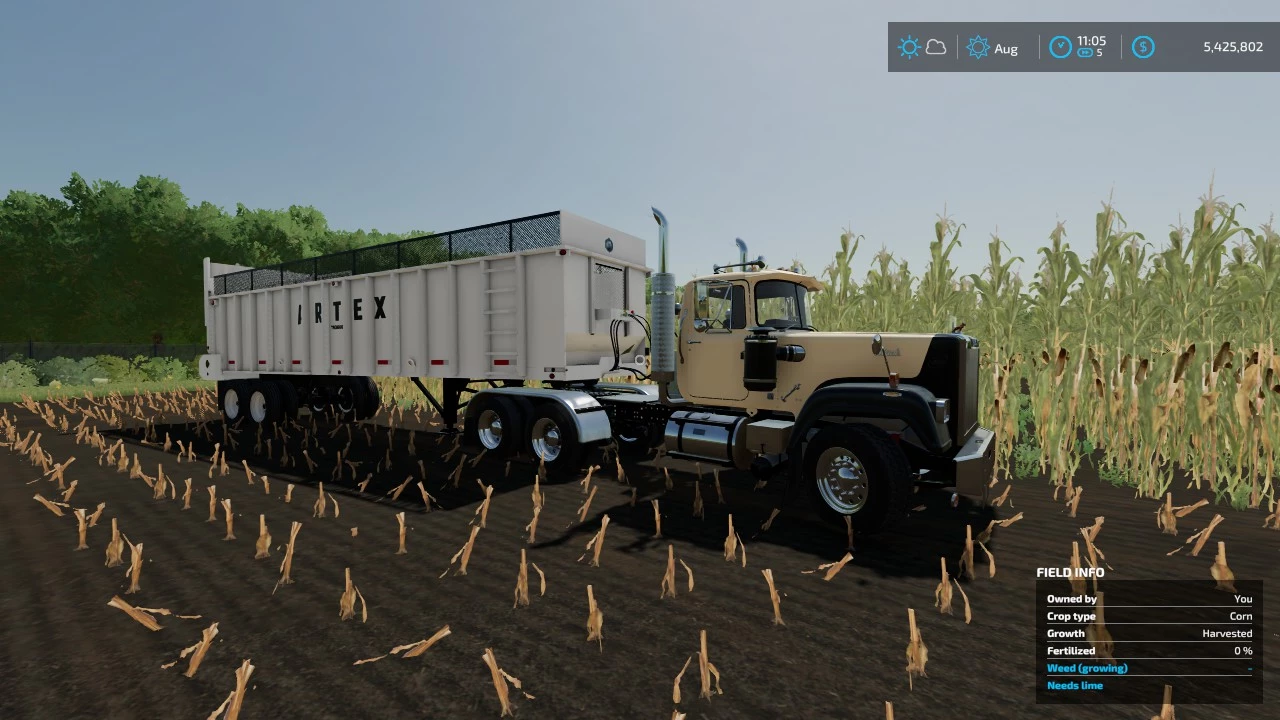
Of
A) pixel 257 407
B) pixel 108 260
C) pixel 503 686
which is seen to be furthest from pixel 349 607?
pixel 108 260

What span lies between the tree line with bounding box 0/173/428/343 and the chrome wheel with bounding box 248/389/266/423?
30.7 metres

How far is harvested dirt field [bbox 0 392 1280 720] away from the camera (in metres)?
2.80

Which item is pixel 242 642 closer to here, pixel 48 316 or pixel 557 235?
pixel 557 235

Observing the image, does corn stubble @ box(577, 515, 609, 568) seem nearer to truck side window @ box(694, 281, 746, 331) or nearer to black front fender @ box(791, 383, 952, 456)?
black front fender @ box(791, 383, 952, 456)

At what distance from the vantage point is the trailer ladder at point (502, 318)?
841 cm

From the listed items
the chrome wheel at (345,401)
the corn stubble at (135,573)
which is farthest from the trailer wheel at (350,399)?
the corn stubble at (135,573)

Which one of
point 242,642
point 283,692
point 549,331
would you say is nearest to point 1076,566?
point 283,692

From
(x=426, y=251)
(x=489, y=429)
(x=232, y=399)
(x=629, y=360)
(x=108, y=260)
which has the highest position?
(x=108, y=260)

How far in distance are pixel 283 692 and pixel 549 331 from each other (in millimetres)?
5622

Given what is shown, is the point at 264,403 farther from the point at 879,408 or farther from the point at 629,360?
the point at 879,408

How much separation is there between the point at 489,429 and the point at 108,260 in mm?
40316

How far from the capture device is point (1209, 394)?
6.36 meters

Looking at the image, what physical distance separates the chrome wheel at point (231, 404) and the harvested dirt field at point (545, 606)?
21.4 ft

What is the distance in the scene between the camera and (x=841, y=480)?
5539 mm
